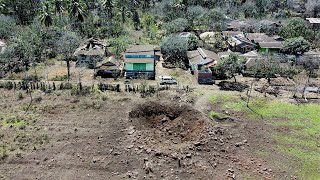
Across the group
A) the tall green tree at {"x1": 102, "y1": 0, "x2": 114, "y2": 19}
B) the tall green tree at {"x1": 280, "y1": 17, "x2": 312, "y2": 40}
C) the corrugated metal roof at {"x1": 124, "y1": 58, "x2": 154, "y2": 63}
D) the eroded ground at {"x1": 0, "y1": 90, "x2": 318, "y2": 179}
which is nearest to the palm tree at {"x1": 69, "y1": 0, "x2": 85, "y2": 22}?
the tall green tree at {"x1": 102, "y1": 0, "x2": 114, "y2": 19}

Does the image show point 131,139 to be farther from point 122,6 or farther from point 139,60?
point 122,6

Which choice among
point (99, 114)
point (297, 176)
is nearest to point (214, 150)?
point (297, 176)

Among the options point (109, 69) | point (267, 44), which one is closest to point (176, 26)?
point (267, 44)

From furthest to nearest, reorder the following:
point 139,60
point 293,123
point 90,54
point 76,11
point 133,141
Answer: point 76,11 < point 90,54 < point 139,60 < point 293,123 < point 133,141

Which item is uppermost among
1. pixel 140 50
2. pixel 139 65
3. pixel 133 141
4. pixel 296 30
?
pixel 296 30

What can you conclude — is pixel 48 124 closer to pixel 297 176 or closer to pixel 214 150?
pixel 214 150

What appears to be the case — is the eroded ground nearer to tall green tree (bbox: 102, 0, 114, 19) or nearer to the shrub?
the shrub

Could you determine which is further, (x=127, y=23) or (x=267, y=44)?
(x=127, y=23)

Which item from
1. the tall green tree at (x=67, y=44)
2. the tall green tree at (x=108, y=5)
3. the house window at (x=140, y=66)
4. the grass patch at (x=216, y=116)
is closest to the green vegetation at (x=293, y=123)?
the grass patch at (x=216, y=116)
